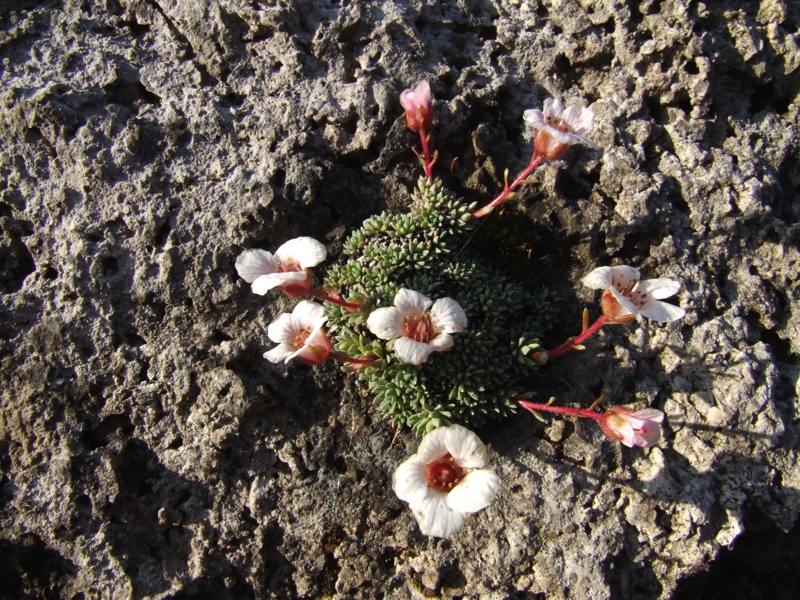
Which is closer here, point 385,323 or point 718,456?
point 385,323

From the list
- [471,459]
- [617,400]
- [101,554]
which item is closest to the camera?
[471,459]

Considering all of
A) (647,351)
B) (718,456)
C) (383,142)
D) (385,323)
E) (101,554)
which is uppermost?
(383,142)

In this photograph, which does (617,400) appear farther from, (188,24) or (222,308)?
(188,24)

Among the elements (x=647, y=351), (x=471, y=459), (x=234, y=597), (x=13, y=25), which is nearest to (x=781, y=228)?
(x=647, y=351)

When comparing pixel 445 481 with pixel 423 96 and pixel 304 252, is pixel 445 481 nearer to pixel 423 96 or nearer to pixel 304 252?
pixel 304 252

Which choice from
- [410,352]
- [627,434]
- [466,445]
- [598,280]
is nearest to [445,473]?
[466,445]

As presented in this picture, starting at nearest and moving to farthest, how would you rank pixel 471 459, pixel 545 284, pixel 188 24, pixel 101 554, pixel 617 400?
1. pixel 471 459
2. pixel 101 554
3. pixel 617 400
4. pixel 545 284
5. pixel 188 24
